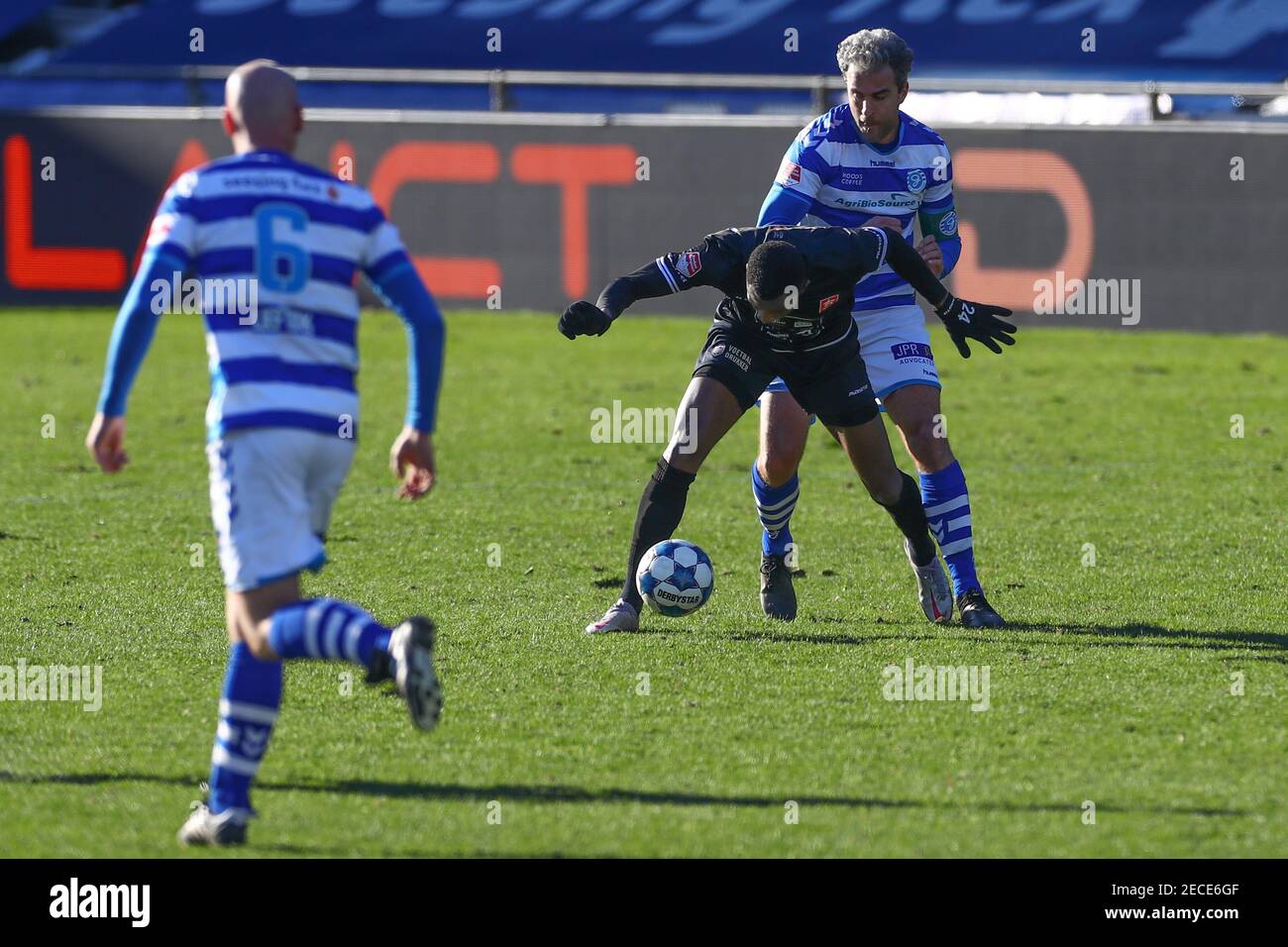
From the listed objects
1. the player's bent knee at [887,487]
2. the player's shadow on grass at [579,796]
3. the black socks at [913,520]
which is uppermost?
the player's bent knee at [887,487]

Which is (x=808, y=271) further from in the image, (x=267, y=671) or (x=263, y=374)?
(x=267, y=671)

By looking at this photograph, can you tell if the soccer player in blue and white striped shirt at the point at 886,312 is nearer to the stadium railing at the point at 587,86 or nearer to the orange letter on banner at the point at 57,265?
the stadium railing at the point at 587,86

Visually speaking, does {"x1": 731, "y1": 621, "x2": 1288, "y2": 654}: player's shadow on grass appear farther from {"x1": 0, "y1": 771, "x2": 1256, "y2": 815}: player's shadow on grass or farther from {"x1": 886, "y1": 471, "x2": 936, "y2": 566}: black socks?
{"x1": 0, "y1": 771, "x2": 1256, "y2": 815}: player's shadow on grass

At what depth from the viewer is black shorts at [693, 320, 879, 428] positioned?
673 centimetres

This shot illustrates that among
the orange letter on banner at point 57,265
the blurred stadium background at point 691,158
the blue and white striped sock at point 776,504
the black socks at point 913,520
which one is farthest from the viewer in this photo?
the orange letter on banner at point 57,265

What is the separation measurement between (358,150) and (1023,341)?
6.48m

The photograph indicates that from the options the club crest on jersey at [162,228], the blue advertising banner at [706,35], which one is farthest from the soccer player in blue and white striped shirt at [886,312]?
the blue advertising banner at [706,35]

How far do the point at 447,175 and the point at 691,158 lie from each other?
2.31 metres

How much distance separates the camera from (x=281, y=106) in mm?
4422

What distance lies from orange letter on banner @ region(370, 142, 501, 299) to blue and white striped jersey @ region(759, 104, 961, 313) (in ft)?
34.5

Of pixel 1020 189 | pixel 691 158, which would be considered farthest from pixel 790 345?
pixel 691 158

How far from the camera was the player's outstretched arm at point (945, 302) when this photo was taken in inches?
262

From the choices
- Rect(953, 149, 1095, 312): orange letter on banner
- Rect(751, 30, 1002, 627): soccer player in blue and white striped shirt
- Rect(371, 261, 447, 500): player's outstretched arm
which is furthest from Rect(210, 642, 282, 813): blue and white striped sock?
Rect(953, 149, 1095, 312): orange letter on banner

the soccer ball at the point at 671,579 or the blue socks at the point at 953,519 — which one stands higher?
the blue socks at the point at 953,519
